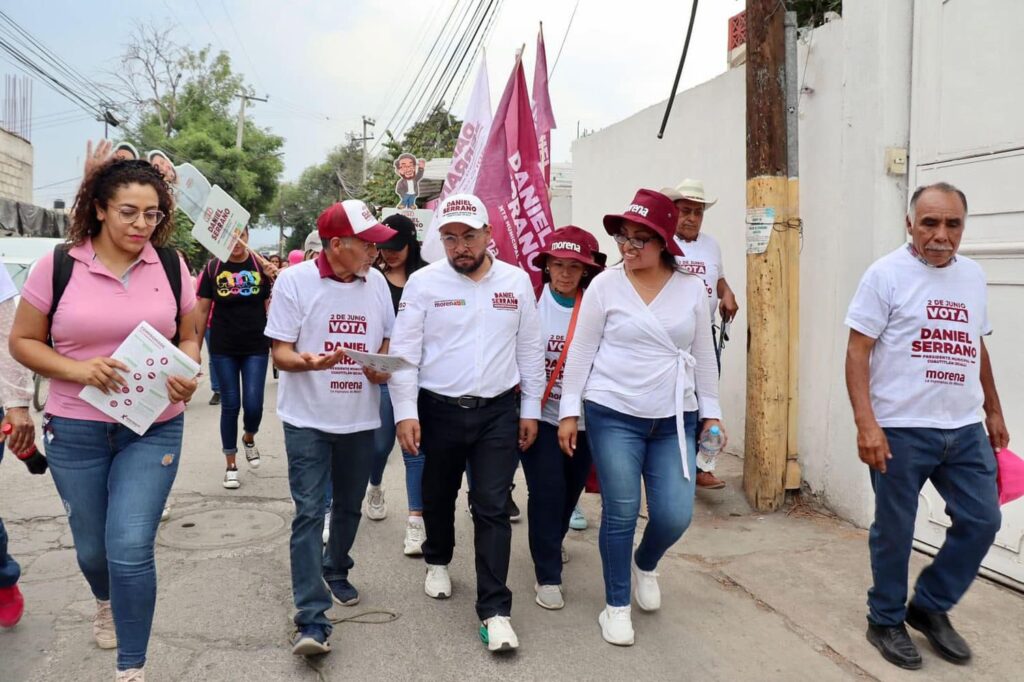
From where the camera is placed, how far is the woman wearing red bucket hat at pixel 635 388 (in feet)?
12.0

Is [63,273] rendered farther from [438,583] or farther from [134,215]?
[438,583]

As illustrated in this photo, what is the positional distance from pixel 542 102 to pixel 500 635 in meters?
4.63

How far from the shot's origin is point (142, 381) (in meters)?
2.91

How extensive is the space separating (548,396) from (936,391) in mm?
1770

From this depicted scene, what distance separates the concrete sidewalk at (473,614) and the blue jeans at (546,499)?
222 mm

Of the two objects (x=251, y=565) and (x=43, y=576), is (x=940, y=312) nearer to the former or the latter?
(x=251, y=565)

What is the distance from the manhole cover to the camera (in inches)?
194

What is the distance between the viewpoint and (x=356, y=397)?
3.65 m

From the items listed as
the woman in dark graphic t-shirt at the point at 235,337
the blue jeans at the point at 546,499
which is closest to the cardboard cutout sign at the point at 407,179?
the woman in dark graphic t-shirt at the point at 235,337

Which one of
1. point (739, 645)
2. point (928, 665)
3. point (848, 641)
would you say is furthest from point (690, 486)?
point (928, 665)

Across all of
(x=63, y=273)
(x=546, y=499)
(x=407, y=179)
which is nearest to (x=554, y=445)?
(x=546, y=499)

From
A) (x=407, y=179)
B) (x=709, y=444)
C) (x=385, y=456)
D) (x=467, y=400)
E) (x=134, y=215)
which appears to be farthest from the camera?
(x=407, y=179)

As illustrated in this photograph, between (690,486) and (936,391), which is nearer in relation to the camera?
(936,391)

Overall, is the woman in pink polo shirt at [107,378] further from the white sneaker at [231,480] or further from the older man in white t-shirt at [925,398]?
the white sneaker at [231,480]
